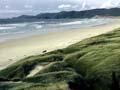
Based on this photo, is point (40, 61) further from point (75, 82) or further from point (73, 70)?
point (75, 82)

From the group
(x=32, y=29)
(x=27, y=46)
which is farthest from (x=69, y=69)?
(x=32, y=29)

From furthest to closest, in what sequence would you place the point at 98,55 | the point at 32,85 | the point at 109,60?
1. the point at 98,55
2. the point at 109,60
3. the point at 32,85

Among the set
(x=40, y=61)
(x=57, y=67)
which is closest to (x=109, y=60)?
(x=57, y=67)

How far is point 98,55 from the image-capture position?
14.8m

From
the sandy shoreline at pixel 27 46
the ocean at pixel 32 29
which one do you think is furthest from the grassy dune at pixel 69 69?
the ocean at pixel 32 29

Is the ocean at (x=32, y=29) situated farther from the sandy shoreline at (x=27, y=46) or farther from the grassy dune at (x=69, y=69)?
the grassy dune at (x=69, y=69)

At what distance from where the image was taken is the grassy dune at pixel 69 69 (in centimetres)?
1180

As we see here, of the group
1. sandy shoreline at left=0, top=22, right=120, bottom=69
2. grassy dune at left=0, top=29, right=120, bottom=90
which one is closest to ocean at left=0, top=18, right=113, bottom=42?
sandy shoreline at left=0, top=22, right=120, bottom=69

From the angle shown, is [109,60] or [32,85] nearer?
[32,85]

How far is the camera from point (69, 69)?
13836 mm

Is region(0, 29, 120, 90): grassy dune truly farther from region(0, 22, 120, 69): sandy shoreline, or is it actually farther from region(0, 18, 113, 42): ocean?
region(0, 18, 113, 42): ocean

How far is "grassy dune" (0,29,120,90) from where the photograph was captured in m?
11.8

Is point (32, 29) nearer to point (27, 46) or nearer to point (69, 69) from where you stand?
point (27, 46)

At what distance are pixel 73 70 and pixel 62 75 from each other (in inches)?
48.3
